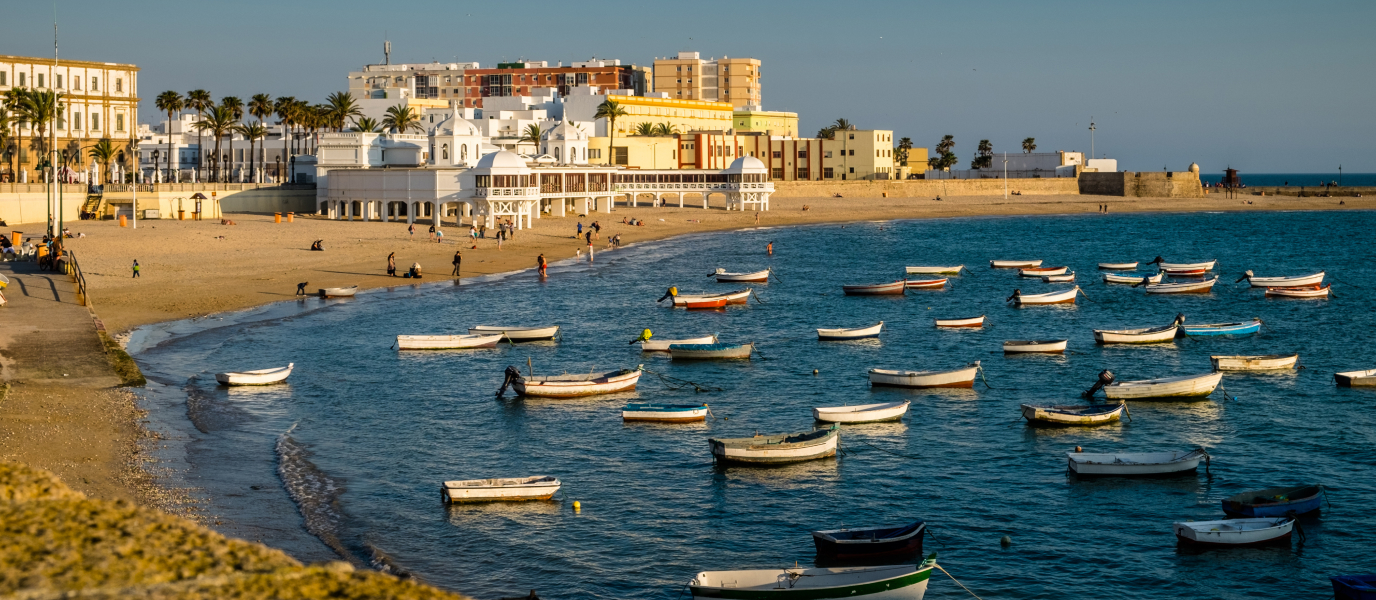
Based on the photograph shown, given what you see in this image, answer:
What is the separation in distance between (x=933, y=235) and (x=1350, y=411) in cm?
9379

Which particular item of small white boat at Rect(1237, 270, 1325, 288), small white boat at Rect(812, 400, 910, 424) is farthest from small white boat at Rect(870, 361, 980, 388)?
small white boat at Rect(1237, 270, 1325, 288)

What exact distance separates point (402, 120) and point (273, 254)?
56293 millimetres

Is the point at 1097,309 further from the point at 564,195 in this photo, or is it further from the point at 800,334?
the point at 564,195

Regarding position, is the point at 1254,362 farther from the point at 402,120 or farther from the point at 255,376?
the point at 402,120

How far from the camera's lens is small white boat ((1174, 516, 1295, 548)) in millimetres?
27906

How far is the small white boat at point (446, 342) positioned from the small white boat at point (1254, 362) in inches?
1210

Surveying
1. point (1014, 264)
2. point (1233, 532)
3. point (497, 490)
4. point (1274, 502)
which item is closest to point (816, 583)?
point (497, 490)

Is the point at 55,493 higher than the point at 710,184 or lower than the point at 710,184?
lower

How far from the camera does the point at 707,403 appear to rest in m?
44.4

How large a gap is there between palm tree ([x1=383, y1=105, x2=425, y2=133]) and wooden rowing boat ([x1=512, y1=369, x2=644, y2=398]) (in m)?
99.0

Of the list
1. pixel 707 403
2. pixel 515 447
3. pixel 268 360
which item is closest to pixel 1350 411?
pixel 707 403

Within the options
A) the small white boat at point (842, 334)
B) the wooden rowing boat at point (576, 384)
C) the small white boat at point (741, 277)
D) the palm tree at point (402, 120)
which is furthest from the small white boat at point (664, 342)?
the palm tree at point (402, 120)

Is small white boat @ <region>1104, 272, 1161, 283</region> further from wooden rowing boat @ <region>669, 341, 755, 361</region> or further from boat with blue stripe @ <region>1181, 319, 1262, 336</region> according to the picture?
wooden rowing boat @ <region>669, 341, 755, 361</region>

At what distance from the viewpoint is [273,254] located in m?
84.6
